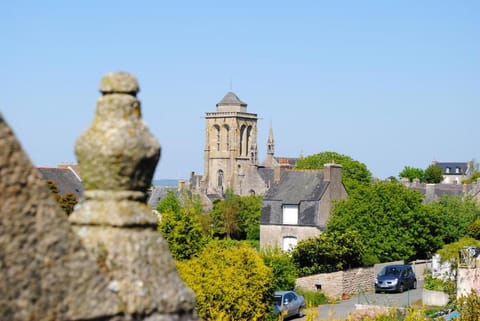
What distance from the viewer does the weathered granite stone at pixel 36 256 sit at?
10.6 ft

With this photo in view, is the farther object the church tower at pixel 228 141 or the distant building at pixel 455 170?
the distant building at pixel 455 170

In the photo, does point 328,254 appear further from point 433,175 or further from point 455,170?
point 455,170

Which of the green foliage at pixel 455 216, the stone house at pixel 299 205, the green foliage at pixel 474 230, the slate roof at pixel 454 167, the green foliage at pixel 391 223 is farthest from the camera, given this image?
the slate roof at pixel 454 167

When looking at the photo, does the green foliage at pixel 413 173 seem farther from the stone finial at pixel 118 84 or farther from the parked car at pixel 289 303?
the stone finial at pixel 118 84

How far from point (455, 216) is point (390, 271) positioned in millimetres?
17460

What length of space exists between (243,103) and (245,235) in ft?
215

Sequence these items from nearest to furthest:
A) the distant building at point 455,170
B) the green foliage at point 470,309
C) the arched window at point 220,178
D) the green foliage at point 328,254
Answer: the green foliage at point 470,309 → the green foliage at point 328,254 → the arched window at point 220,178 → the distant building at point 455,170

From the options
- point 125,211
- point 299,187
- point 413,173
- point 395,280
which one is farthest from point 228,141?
point 125,211

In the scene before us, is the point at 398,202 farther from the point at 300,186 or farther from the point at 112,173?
the point at 112,173

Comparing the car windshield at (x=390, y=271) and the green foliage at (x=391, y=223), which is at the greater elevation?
the green foliage at (x=391, y=223)

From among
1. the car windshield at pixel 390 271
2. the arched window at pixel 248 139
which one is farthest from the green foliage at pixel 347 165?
the arched window at pixel 248 139

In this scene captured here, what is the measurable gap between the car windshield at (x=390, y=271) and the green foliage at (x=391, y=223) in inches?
156

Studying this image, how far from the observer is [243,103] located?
142 meters

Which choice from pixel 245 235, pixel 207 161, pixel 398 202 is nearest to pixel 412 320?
pixel 398 202
